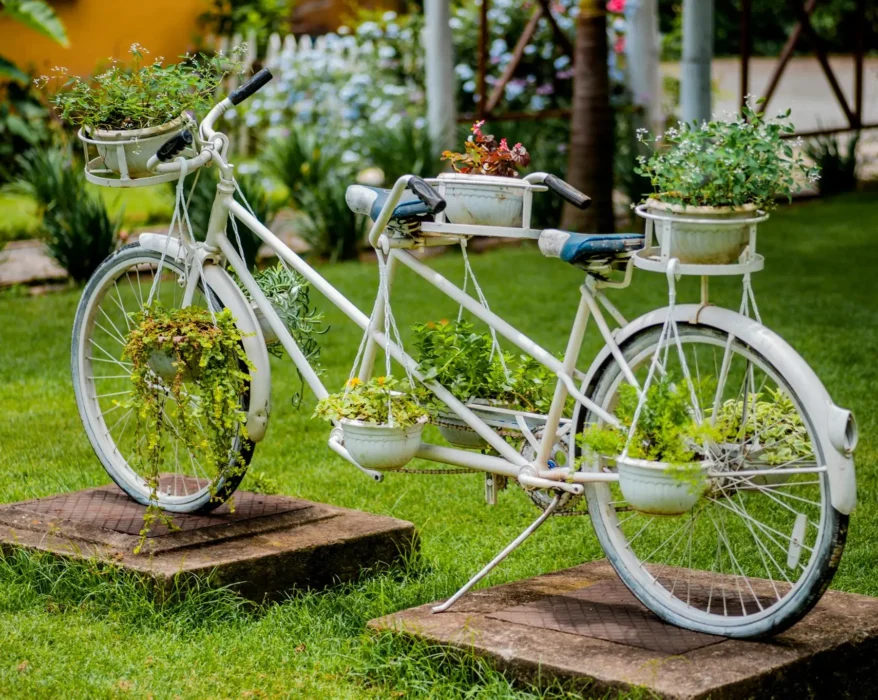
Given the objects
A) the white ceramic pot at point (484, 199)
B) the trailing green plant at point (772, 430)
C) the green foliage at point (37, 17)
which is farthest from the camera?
the green foliage at point (37, 17)

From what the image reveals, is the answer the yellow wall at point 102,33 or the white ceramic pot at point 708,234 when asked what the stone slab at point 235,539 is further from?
the yellow wall at point 102,33

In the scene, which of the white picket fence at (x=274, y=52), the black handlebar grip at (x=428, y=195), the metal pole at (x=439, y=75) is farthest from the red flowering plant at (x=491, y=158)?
the white picket fence at (x=274, y=52)

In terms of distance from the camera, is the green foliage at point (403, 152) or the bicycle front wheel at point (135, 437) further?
the green foliage at point (403, 152)

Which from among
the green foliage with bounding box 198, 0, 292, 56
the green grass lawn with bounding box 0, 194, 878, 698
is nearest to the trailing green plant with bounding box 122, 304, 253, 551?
the green grass lawn with bounding box 0, 194, 878, 698

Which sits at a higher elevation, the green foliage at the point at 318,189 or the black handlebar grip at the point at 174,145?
the black handlebar grip at the point at 174,145

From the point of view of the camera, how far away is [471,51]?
13.6 metres

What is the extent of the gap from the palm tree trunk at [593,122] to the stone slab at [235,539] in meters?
6.09

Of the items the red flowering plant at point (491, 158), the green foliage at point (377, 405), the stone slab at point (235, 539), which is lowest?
the stone slab at point (235, 539)

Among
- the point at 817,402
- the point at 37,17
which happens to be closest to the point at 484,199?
the point at 817,402

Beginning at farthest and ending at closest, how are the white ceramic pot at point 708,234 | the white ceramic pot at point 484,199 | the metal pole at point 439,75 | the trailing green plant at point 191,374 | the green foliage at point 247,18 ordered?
the green foliage at point 247,18
the metal pole at point 439,75
the trailing green plant at point 191,374
the white ceramic pot at point 484,199
the white ceramic pot at point 708,234

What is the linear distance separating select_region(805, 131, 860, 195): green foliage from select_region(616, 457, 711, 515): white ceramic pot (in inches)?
412

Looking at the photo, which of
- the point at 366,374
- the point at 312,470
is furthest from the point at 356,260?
the point at 366,374

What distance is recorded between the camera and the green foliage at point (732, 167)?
9.84 ft

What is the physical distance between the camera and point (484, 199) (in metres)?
3.49
